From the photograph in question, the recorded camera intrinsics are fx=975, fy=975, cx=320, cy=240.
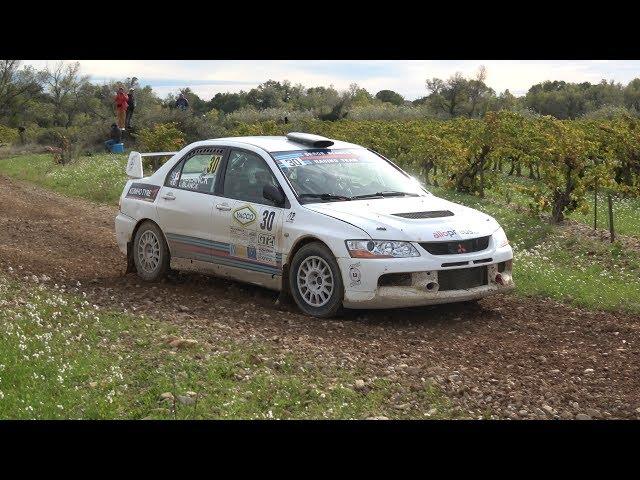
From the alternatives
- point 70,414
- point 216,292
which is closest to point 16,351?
point 70,414

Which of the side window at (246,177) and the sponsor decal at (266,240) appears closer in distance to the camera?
the sponsor decal at (266,240)

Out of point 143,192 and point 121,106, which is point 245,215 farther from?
point 121,106

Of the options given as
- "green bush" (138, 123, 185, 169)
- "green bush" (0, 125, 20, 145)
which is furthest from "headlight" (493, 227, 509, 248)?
"green bush" (0, 125, 20, 145)

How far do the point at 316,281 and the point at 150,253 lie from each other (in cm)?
265

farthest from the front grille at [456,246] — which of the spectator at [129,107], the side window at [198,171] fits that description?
the spectator at [129,107]

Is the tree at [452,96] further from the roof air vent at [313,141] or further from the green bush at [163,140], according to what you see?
the roof air vent at [313,141]

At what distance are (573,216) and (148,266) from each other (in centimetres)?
902

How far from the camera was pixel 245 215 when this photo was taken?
9648mm

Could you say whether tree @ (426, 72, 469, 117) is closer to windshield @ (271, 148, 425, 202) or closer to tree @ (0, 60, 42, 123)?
tree @ (0, 60, 42, 123)

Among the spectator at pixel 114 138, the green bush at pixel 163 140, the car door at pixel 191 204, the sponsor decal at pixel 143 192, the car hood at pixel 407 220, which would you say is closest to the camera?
the car hood at pixel 407 220

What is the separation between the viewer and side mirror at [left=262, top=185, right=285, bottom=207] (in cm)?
932

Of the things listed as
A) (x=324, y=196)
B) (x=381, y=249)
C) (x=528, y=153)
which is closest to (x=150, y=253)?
Result: (x=324, y=196)

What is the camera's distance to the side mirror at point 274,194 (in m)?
9.32

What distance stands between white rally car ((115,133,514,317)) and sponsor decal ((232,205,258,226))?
0.04 ft
